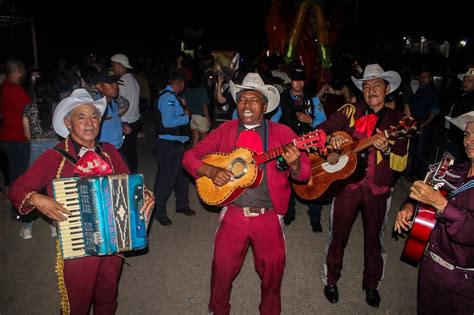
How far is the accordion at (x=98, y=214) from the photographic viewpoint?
2670mm

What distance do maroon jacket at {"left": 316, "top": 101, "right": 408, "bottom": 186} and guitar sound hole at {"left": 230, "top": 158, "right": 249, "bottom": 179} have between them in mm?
1201

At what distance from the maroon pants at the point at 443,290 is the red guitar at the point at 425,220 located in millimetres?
99

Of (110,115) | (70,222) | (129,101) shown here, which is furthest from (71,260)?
(129,101)

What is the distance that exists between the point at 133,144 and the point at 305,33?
30.4ft

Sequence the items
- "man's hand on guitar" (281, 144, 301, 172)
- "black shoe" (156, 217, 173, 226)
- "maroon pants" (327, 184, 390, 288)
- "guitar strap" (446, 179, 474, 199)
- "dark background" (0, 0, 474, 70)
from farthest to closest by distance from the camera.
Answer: "dark background" (0, 0, 474, 70), "black shoe" (156, 217, 173, 226), "maroon pants" (327, 184, 390, 288), "man's hand on guitar" (281, 144, 301, 172), "guitar strap" (446, 179, 474, 199)

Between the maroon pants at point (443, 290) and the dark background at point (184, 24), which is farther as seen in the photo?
the dark background at point (184, 24)

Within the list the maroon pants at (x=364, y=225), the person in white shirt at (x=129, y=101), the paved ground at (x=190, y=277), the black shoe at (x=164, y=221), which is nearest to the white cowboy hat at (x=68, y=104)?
the paved ground at (x=190, y=277)

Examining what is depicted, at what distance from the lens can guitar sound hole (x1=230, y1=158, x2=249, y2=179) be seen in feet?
10.5

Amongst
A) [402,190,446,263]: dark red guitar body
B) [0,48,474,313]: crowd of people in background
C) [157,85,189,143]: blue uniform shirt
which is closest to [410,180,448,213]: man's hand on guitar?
[402,190,446,263]: dark red guitar body

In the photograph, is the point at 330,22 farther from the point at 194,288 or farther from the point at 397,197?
the point at 194,288

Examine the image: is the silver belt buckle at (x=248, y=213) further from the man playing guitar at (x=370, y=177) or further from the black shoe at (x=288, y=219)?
the black shoe at (x=288, y=219)

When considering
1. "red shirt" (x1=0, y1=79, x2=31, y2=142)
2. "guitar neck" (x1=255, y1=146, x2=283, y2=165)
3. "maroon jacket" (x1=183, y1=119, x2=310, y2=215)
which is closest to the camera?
"guitar neck" (x1=255, y1=146, x2=283, y2=165)

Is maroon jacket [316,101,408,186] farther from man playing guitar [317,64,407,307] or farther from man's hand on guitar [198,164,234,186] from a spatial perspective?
man's hand on guitar [198,164,234,186]

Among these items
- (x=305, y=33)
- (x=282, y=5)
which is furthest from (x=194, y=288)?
(x=282, y=5)
